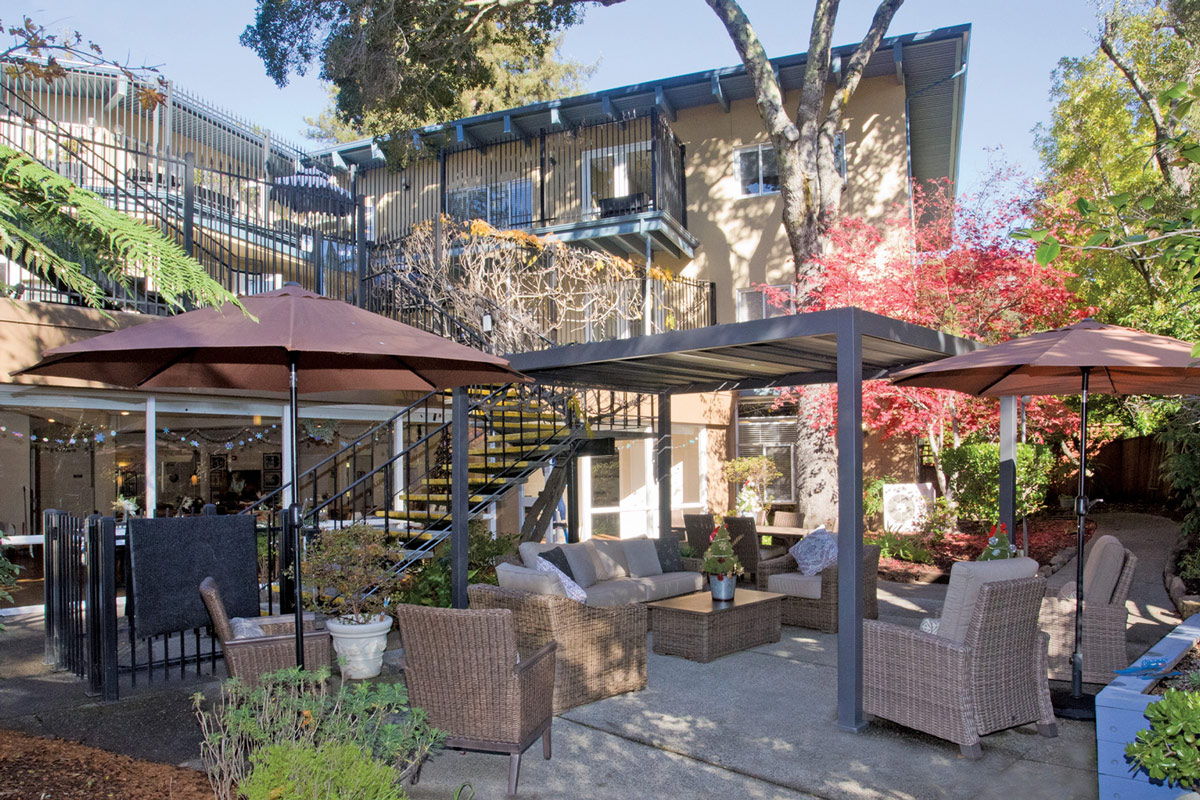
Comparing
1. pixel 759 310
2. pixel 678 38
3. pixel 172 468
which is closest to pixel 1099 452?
pixel 759 310

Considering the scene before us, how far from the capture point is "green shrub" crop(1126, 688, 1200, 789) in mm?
3074

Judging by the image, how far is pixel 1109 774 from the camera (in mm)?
3760

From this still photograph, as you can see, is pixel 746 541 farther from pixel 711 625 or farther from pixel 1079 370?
pixel 1079 370

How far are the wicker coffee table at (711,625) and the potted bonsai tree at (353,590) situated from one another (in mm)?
2168

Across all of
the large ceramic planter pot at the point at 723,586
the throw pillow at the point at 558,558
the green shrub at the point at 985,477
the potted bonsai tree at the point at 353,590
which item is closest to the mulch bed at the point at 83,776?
the potted bonsai tree at the point at 353,590

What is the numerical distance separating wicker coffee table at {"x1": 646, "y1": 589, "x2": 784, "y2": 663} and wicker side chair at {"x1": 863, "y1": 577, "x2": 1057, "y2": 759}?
179 centimetres

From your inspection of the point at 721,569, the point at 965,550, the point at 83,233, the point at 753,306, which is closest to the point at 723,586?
the point at 721,569

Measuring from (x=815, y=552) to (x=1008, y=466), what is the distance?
84.5 inches

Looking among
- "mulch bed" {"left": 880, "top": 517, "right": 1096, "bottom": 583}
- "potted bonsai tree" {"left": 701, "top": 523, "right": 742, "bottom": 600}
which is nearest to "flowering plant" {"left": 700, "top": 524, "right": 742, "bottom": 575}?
"potted bonsai tree" {"left": 701, "top": 523, "right": 742, "bottom": 600}

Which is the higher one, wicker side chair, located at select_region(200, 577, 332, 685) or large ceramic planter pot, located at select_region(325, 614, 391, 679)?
wicker side chair, located at select_region(200, 577, 332, 685)

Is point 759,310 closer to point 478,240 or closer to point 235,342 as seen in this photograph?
point 478,240

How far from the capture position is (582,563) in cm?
827

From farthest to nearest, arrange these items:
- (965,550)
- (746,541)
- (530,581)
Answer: (965,550) < (746,541) < (530,581)

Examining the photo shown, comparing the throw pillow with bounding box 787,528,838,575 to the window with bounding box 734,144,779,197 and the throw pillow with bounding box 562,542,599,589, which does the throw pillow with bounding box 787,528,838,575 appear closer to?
the throw pillow with bounding box 562,542,599,589
